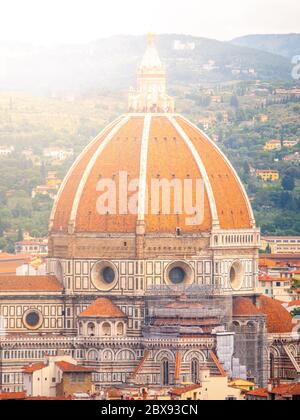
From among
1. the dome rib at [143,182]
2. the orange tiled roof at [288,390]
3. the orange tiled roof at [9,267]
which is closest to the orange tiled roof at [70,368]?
the dome rib at [143,182]

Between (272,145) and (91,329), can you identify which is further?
(272,145)

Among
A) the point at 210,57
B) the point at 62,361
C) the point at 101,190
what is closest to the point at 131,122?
the point at 101,190

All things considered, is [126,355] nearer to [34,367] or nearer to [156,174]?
[34,367]

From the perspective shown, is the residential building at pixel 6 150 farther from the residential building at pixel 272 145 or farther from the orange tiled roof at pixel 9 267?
the orange tiled roof at pixel 9 267

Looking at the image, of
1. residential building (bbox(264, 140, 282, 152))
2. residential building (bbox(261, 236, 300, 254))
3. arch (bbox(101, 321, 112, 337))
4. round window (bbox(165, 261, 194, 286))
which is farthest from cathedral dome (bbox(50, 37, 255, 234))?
residential building (bbox(264, 140, 282, 152))

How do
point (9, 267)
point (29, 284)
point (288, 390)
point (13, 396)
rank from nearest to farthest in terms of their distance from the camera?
1. point (288, 390)
2. point (13, 396)
3. point (29, 284)
4. point (9, 267)

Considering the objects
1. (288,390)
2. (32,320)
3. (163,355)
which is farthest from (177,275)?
(288,390)

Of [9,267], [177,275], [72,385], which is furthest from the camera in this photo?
[9,267]
